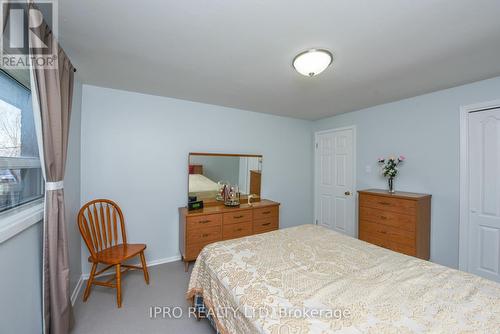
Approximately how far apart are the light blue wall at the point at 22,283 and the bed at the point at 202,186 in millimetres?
1726

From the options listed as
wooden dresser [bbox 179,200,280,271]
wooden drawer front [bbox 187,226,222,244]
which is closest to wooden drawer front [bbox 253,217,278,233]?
wooden dresser [bbox 179,200,280,271]

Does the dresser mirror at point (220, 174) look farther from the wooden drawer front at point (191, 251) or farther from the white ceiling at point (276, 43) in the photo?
the white ceiling at point (276, 43)

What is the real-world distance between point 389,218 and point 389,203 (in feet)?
A: 0.64

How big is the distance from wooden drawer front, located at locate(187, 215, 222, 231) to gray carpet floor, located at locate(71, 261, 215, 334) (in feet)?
1.97

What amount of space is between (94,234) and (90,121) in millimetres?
1323

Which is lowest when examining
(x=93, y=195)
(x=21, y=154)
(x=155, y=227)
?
(x=155, y=227)

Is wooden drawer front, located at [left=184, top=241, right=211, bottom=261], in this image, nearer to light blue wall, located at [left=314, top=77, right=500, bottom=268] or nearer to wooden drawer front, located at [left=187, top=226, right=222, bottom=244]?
wooden drawer front, located at [left=187, top=226, right=222, bottom=244]

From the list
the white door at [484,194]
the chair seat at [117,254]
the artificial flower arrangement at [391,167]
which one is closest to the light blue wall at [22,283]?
the chair seat at [117,254]

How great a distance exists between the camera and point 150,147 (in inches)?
111

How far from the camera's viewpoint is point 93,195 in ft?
8.23

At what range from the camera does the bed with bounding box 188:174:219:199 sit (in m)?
3.04

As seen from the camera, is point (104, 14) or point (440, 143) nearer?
point (104, 14)

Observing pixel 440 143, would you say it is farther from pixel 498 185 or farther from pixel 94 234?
pixel 94 234

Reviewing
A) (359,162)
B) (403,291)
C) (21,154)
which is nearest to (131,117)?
(21,154)
